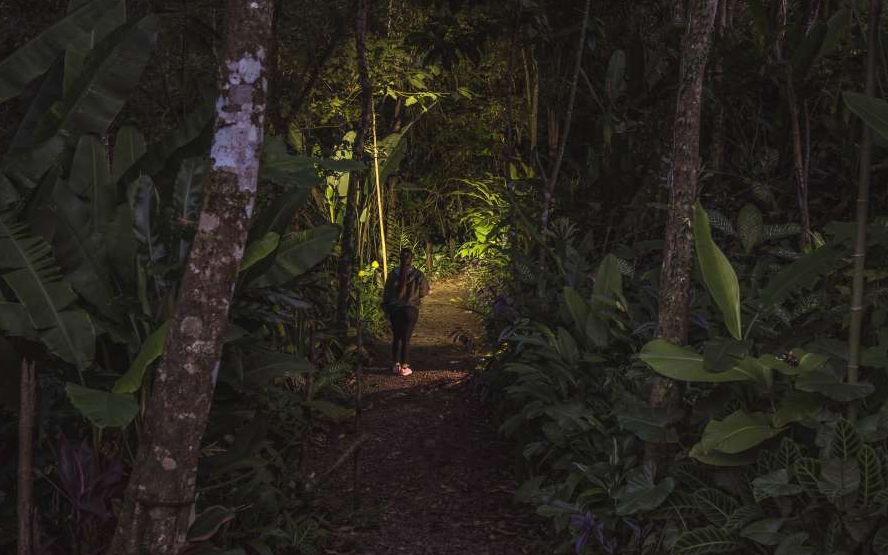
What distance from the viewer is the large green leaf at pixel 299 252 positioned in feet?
15.3

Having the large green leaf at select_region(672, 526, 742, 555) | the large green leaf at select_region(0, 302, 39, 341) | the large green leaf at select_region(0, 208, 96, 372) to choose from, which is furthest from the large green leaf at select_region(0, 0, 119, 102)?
the large green leaf at select_region(672, 526, 742, 555)

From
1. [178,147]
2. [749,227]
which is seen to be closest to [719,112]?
[749,227]

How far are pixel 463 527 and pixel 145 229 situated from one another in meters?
2.61

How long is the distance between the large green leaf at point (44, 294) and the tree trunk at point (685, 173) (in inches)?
106

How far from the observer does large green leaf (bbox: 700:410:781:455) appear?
3.85 metres

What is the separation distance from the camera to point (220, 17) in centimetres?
972

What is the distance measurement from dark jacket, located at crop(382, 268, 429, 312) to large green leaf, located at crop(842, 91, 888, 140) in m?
6.17

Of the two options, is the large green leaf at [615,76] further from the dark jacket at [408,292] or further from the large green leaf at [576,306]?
the dark jacket at [408,292]

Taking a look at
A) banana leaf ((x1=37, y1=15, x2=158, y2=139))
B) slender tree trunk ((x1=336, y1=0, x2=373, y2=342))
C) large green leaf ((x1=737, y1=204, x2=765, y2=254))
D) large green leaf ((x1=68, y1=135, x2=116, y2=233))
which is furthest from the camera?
slender tree trunk ((x1=336, y1=0, x2=373, y2=342))

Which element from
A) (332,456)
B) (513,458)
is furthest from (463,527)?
(332,456)

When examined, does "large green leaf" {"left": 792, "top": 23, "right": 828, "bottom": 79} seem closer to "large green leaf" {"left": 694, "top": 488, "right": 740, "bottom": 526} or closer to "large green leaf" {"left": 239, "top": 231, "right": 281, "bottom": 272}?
"large green leaf" {"left": 694, "top": 488, "right": 740, "bottom": 526}

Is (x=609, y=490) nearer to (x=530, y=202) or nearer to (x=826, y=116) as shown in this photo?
(x=826, y=116)

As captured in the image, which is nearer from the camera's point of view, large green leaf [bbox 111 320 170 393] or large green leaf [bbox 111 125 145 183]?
large green leaf [bbox 111 320 170 393]

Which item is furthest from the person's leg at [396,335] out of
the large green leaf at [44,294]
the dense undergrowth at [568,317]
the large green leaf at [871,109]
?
the large green leaf at [871,109]
